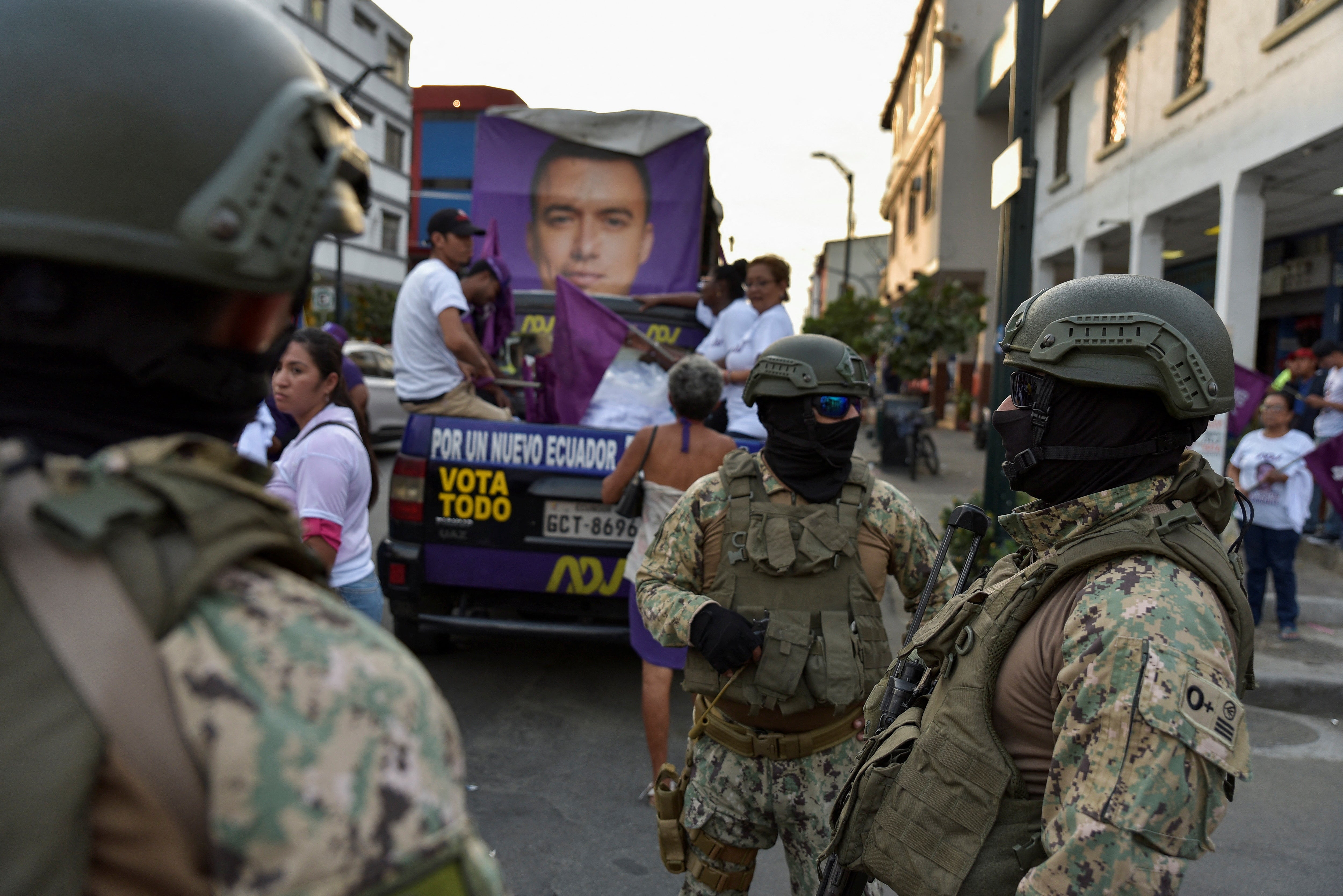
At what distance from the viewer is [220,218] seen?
85 cm

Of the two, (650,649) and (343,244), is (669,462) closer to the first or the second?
(650,649)

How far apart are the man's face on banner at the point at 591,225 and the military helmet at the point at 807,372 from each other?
426 cm

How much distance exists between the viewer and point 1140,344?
1.71 metres

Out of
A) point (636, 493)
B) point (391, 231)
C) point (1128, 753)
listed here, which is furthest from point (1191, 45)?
point (391, 231)

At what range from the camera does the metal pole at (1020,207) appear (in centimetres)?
590

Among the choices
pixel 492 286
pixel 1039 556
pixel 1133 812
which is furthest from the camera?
pixel 492 286

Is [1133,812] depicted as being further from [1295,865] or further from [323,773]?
[1295,865]

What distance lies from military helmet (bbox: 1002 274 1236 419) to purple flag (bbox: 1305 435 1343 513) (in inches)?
253

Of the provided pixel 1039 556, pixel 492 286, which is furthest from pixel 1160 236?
pixel 1039 556

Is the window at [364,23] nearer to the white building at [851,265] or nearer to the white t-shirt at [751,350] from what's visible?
the white building at [851,265]

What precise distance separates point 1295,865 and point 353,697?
14.6 ft

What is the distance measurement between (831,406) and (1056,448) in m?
1.10

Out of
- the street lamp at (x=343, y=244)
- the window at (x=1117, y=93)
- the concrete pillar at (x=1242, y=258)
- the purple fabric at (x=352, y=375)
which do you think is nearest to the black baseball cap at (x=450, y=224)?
the purple fabric at (x=352, y=375)

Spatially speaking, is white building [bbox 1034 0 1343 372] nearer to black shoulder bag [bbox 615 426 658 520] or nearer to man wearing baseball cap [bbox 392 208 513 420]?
black shoulder bag [bbox 615 426 658 520]
